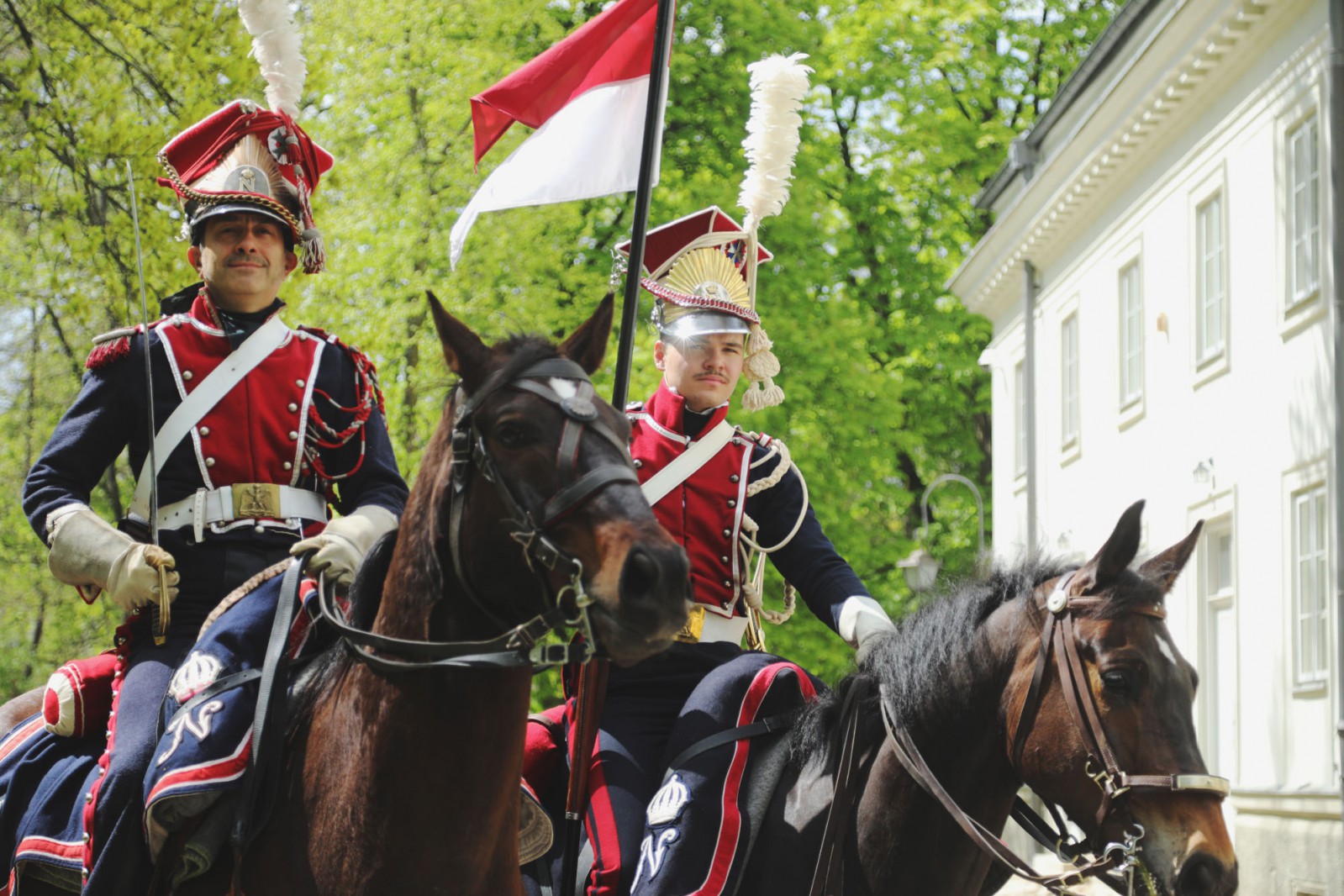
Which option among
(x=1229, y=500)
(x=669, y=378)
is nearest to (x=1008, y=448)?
(x=1229, y=500)

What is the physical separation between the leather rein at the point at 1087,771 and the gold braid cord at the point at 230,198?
2.35 m

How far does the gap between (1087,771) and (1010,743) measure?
31 cm

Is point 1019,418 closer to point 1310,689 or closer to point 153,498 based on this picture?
point 1310,689

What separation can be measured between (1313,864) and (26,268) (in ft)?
39.5

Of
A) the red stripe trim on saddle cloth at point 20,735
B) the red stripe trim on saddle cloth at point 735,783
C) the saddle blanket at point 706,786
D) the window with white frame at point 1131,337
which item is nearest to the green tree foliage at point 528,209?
the red stripe trim on saddle cloth at point 735,783

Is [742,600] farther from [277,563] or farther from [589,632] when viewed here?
[589,632]

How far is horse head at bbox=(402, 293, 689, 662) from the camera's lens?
369 centimetres

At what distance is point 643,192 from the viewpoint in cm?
553

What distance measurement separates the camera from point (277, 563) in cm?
511

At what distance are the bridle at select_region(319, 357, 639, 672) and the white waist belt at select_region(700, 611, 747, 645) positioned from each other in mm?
2075

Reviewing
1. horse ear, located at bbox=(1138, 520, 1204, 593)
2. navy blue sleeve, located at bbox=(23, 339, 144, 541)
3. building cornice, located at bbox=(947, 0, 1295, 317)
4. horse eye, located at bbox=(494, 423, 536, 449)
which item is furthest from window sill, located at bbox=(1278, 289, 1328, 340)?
horse eye, located at bbox=(494, 423, 536, 449)

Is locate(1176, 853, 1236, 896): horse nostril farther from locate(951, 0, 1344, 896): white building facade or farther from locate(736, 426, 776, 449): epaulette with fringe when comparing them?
locate(951, 0, 1344, 896): white building facade

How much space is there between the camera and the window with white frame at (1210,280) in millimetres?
19266

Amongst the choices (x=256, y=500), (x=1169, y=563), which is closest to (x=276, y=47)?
(x=256, y=500)
